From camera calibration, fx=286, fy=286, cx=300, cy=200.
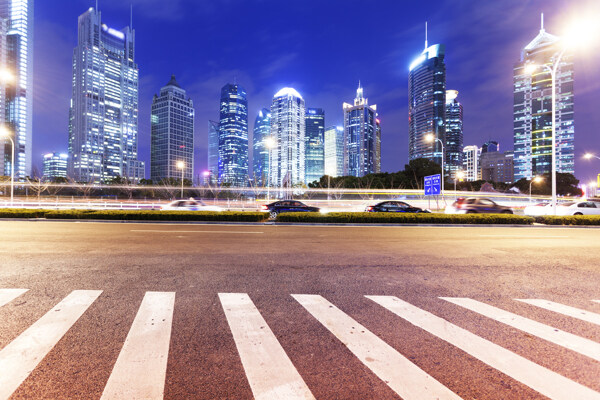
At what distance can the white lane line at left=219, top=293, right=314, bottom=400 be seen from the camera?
90.8 inches

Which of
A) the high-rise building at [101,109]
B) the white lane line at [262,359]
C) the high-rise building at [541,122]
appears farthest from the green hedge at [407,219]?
the high-rise building at [101,109]

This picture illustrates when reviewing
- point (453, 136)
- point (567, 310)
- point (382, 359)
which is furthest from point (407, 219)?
point (453, 136)

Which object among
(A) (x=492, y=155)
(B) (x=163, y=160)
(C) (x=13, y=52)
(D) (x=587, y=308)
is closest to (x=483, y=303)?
(D) (x=587, y=308)

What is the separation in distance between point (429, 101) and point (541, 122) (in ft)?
175

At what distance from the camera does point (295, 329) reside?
346cm

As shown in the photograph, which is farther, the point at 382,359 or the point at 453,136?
the point at 453,136

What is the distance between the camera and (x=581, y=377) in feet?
8.36

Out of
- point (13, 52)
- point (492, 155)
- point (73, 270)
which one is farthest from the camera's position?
point (492, 155)

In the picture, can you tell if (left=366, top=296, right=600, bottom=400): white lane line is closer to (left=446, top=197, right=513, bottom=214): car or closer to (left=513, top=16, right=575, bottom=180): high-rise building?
(left=446, top=197, right=513, bottom=214): car

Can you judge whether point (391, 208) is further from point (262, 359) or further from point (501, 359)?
point (262, 359)

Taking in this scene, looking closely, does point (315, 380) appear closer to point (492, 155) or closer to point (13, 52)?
point (13, 52)

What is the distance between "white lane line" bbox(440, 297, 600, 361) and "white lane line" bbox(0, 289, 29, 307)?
22.1ft

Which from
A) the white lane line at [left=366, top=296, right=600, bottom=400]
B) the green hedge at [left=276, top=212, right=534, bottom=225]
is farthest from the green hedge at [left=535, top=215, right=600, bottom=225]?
the white lane line at [left=366, top=296, right=600, bottom=400]

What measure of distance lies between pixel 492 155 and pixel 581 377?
23262 cm
